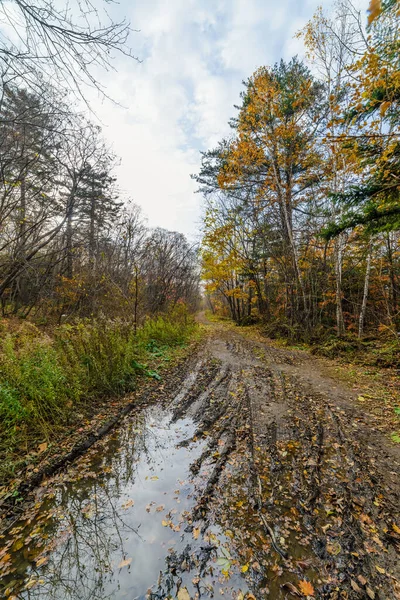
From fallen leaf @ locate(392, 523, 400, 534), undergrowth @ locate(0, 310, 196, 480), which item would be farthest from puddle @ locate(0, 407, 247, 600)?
fallen leaf @ locate(392, 523, 400, 534)

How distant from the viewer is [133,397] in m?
4.48

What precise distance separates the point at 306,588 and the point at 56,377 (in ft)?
11.9

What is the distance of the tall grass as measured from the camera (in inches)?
120

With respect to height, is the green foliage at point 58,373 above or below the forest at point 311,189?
below

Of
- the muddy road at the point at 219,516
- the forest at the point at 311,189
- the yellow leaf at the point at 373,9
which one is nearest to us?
the muddy road at the point at 219,516

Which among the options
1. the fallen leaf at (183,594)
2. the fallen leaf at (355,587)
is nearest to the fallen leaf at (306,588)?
the fallen leaf at (355,587)

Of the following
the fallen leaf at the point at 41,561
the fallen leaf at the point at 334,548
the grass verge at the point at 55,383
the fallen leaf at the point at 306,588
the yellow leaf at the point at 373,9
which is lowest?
the fallen leaf at the point at 41,561

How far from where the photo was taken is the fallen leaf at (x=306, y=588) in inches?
59.1

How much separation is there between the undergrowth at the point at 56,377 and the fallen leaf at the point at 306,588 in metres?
2.98

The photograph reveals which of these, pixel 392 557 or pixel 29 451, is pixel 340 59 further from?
pixel 29 451

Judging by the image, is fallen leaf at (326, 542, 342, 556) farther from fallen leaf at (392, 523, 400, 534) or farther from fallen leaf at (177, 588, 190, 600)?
fallen leaf at (177, 588, 190, 600)

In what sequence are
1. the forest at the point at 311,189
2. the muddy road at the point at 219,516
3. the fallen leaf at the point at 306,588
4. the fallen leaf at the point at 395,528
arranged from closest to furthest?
the fallen leaf at the point at 306,588 → the muddy road at the point at 219,516 → the fallen leaf at the point at 395,528 → the forest at the point at 311,189

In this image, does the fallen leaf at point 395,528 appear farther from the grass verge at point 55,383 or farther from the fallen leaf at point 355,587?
the grass verge at point 55,383

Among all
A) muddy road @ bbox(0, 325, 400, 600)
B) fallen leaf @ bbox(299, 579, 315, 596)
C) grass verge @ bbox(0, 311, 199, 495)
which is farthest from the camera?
grass verge @ bbox(0, 311, 199, 495)
